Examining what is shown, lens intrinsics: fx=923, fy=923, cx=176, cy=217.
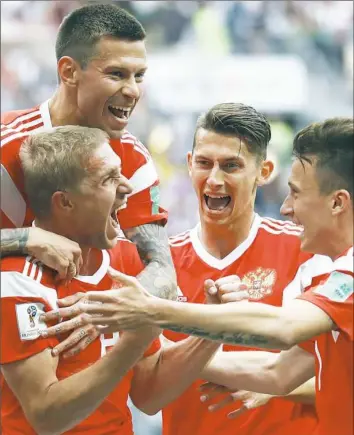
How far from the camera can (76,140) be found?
2783mm

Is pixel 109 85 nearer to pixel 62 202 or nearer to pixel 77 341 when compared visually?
pixel 62 202

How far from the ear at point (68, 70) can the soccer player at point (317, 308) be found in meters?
0.94

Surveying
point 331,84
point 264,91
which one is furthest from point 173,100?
point 331,84

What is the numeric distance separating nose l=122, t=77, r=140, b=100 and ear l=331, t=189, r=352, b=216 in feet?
3.14

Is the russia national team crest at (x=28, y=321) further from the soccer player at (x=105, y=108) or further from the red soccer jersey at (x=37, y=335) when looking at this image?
the soccer player at (x=105, y=108)

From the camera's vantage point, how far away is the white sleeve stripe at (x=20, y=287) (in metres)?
2.58

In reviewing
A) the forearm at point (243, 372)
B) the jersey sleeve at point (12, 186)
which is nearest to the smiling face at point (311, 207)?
the forearm at point (243, 372)

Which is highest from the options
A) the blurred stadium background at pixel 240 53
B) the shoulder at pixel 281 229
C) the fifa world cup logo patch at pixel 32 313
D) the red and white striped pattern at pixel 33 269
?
the blurred stadium background at pixel 240 53

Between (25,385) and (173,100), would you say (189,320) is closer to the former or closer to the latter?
(25,385)

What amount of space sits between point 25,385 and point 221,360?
837 millimetres

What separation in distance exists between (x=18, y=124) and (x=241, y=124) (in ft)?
2.83

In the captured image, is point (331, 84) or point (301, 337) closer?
point (301, 337)

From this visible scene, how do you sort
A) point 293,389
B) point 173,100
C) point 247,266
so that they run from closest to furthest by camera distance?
1. point 293,389
2. point 247,266
3. point 173,100

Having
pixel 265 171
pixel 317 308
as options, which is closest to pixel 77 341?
pixel 317 308
